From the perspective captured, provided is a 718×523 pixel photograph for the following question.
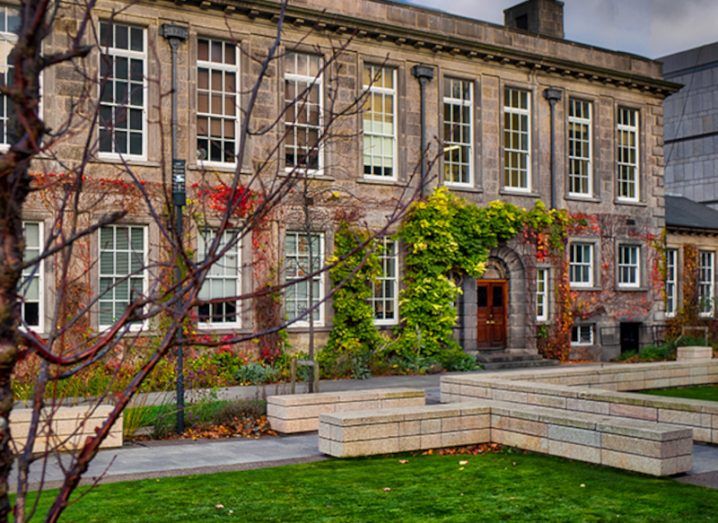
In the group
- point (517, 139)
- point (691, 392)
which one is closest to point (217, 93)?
point (517, 139)

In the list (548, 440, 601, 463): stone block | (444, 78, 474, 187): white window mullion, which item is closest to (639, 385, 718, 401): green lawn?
(548, 440, 601, 463): stone block

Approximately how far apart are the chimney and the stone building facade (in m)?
0.07

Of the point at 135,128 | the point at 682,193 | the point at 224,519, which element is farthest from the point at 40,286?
the point at 682,193

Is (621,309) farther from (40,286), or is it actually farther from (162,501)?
(162,501)

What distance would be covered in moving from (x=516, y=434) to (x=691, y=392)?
836 cm

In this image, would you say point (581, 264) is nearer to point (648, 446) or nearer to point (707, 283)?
point (707, 283)

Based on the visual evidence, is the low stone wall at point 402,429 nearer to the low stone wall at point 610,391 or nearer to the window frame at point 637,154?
the low stone wall at point 610,391

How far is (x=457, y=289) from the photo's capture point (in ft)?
89.0

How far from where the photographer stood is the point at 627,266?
33000 mm

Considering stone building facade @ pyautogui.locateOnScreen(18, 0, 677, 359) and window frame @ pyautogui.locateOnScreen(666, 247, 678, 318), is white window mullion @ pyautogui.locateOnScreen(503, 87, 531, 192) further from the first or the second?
window frame @ pyautogui.locateOnScreen(666, 247, 678, 318)

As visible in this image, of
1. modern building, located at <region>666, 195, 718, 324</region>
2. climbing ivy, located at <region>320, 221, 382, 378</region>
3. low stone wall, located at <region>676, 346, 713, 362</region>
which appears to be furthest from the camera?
modern building, located at <region>666, 195, 718, 324</region>

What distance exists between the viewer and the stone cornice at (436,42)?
80.1 feet

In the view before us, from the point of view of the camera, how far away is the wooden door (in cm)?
2881

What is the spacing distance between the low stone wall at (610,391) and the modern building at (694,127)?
118 feet
